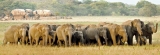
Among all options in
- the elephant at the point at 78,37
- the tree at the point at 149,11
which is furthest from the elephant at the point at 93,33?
the tree at the point at 149,11

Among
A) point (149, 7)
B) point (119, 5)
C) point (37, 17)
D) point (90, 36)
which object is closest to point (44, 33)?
point (90, 36)

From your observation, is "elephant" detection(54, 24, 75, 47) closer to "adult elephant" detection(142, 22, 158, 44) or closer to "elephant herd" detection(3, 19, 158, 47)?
"elephant herd" detection(3, 19, 158, 47)

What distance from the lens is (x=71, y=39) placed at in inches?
720

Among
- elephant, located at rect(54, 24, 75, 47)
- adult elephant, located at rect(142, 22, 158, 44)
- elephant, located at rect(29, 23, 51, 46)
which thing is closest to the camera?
elephant, located at rect(54, 24, 75, 47)

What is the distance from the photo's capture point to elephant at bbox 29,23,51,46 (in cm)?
1753

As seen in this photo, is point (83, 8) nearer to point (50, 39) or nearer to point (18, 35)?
point (18, 35)

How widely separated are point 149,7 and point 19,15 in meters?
31.7

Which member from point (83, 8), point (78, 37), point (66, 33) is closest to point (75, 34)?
point (78, 37)

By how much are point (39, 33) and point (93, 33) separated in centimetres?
257

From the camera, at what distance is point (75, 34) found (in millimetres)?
18375

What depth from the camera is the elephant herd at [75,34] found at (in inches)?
697

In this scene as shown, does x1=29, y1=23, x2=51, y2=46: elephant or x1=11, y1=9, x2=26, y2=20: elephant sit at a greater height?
x1=29, y1=23, x2=51, y2=46: elephant

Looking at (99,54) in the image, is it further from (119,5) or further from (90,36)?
(119,5)

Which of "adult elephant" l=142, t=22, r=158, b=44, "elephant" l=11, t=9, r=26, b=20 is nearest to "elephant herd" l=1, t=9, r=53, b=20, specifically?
"elephant" l=11, t=9, r=26, b=20
